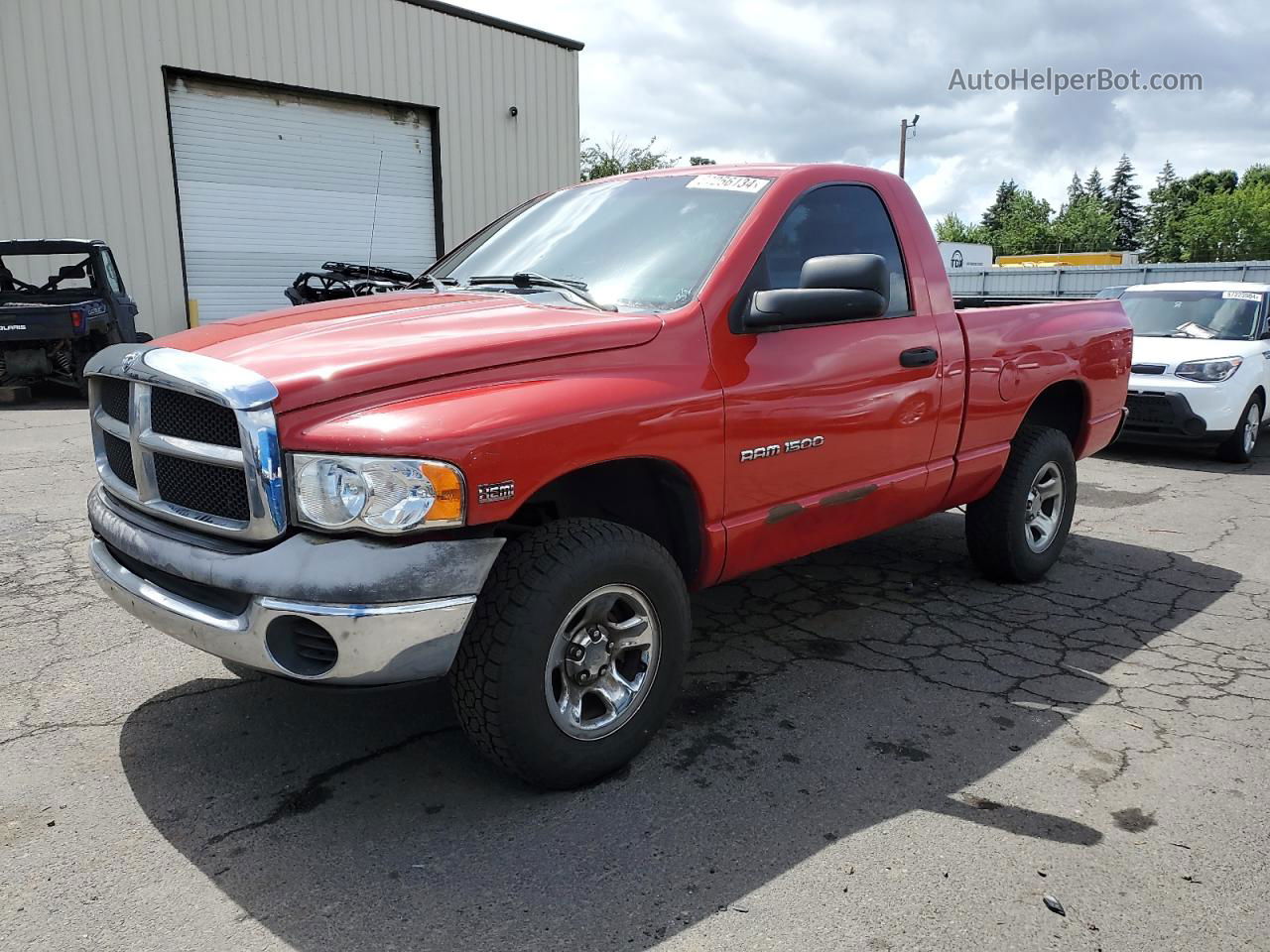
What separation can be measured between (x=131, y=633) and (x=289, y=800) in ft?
5.50

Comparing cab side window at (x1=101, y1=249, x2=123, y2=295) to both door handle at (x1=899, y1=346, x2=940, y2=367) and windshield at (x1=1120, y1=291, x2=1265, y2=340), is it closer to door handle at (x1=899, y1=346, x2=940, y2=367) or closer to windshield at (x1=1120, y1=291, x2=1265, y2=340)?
door handle at (x1=899, y1=346, x2=940, y2=367)

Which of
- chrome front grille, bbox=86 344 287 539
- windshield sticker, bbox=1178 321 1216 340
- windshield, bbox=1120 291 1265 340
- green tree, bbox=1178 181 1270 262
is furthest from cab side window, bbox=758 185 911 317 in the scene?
green tree, bbox=1178 181 1270 262

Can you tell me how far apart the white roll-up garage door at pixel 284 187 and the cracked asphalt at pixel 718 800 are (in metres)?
11.8

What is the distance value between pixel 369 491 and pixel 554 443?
1.69 ft

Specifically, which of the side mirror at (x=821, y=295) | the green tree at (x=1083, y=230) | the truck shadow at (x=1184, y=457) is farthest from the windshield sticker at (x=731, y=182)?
the green tree at (x=1083, y=230)

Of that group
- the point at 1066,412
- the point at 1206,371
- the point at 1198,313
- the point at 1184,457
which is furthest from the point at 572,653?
the point at 1198,313

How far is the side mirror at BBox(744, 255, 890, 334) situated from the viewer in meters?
3.09

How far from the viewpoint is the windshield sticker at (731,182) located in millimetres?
3529

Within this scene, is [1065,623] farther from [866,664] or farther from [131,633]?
[131,633]

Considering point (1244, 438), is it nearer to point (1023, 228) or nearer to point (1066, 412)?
point (1066, 412)

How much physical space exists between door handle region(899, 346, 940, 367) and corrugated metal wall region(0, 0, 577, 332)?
13600 mm

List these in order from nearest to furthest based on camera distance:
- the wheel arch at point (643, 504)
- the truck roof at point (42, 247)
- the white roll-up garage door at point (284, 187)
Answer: the wheel arch at point (643, 504)
the truck roof at point (42, 247)
the white roll-up garage door at point (284, 187)

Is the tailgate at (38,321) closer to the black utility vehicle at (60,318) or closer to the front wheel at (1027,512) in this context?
the black utility vehicle at (60,318)

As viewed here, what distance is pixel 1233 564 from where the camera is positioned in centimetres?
539
